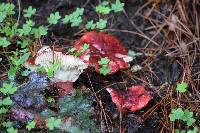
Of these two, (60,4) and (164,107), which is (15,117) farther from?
(60,4)


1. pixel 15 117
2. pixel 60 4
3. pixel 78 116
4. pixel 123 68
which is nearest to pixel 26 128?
pixel 15 117

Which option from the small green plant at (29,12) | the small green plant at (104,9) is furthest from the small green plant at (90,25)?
the small green plant at (29,12)

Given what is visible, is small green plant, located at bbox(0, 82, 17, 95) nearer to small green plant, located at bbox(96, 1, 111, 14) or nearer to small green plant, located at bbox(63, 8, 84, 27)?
small green plant, located at bbox(63, 8, 84, 27)

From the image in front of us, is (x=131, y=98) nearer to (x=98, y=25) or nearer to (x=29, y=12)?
(x=98, y=25)

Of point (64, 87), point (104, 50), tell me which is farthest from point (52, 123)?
point (104, 50)

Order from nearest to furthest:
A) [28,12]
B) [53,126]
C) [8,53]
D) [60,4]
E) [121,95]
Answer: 1. [53,126]
2. [121,95]
3. [8,53]
4. [28,12]
5. [60,4]

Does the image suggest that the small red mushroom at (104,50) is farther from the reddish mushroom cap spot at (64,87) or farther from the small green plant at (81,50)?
the reddish mushroom cap spot at (64,87)
